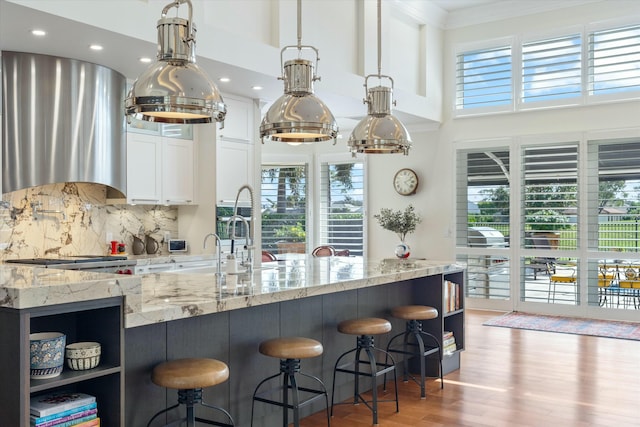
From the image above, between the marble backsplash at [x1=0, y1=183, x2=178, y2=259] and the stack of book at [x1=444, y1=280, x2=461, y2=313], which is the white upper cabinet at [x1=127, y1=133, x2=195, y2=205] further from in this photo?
the stack of book at [x1=444, y1=280, x2=461, y2=313]

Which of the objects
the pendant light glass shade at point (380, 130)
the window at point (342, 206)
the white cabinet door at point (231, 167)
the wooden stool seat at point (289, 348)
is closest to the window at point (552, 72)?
the window at point (342, 206)

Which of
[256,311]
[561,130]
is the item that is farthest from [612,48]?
[256,311]

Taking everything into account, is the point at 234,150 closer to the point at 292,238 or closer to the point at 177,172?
the point at 177,172

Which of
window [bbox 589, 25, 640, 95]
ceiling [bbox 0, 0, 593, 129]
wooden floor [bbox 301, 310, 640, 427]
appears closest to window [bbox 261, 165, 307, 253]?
ceiling [bbox 0, 0, 593, 129]

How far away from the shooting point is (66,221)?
6.12 metres

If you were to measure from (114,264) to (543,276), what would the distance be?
545 cm

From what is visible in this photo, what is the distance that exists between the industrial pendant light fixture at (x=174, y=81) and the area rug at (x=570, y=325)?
5.49 metres

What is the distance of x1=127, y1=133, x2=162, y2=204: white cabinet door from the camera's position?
20.8 ft

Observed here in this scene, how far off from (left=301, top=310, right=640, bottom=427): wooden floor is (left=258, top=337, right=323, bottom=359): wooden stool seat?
0.76 m

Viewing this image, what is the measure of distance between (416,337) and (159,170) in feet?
11.0

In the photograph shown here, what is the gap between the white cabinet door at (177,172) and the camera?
677cm

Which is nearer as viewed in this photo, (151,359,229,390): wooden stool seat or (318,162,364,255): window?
(151,359,229,390): wooden stool seat

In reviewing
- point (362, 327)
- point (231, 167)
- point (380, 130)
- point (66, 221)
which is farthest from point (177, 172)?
point (362, 327)

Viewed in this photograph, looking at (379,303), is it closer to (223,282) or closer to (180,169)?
(223,282)
